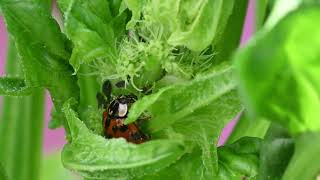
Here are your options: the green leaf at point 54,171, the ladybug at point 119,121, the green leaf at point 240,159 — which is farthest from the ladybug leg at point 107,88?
the green leaf at point 54,171

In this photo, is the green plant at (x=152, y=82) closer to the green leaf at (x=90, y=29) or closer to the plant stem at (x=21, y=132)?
the green leaf at (x=90, y=29)

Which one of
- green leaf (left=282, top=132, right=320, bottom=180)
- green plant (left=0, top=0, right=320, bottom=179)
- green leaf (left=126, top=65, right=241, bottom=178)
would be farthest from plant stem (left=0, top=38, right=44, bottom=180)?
green leaf (left=282, top=132, right=320, bottom=180)

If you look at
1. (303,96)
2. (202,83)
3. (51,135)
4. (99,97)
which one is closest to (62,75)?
(99,97)

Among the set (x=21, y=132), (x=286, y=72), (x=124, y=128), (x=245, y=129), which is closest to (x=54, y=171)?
(x=21, y=132)

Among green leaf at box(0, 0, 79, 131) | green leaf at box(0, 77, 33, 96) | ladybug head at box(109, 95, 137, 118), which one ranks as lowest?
Answer: ladybug head at box(109, 95, 137, 118)

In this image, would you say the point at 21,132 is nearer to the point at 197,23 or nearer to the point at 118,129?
the point at 118,129

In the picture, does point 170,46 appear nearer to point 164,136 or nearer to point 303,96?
point 164,136

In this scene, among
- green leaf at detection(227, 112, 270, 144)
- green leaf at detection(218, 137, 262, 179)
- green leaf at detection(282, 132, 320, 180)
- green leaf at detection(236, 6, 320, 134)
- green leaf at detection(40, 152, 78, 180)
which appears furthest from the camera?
green leaf at detection(40, 152, 78, 180)

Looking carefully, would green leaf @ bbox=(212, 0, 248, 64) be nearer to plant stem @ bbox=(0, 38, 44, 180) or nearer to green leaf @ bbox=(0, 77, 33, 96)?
green leaf @ bbox=(0, 77, 33, 96)
